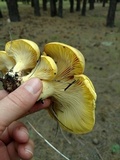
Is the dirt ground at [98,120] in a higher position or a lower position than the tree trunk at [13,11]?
higher

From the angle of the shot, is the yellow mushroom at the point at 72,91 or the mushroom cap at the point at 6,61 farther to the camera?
the mushroom cap at the point at 6,61

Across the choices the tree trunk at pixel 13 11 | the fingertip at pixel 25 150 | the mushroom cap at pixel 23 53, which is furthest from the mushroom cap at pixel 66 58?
the tree trunk at pixel 13 11

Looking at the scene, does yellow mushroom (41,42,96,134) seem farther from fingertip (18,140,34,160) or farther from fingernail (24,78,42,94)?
fingertip (18,140,34,160)

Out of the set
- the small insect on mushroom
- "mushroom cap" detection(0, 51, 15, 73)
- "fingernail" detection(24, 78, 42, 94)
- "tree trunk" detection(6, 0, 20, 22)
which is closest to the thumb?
"fingernail" detection(24, 78, 42, 94)

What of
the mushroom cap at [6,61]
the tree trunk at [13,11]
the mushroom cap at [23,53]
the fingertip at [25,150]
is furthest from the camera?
the tree trunk at [13,11]

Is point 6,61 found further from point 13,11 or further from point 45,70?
point 13,11

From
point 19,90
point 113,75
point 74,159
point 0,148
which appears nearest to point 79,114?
point 19,90

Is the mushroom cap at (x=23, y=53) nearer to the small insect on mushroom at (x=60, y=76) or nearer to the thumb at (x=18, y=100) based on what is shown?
the small insect on mushroom at (x=60, y=76)
